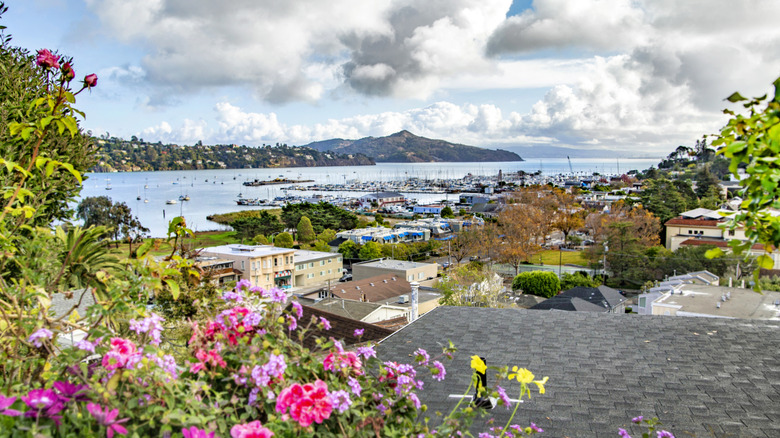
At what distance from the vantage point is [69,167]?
200 cm

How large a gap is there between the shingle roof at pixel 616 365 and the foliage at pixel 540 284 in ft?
63.7

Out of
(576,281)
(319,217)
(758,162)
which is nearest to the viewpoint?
(758,162)

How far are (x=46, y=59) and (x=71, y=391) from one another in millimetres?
1280

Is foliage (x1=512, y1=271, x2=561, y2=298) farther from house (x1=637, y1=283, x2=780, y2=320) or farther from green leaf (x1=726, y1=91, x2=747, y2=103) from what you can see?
green leaf (x1=726, y1=91, x2=747, y2=103)

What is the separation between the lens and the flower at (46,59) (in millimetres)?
1856

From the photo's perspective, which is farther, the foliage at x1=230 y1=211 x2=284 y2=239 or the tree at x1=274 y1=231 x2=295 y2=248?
the foliage at x1=230 y1=211 x2=284 y2=239

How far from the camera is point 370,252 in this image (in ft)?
115

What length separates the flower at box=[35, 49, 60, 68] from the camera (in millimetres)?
1856

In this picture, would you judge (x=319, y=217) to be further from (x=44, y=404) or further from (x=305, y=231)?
(x=44, y=404)

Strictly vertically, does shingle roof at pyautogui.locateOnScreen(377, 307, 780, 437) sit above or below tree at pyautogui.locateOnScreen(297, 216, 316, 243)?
above

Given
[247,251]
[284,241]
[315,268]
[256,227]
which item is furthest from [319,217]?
[247,251]

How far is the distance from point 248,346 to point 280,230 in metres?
44.8

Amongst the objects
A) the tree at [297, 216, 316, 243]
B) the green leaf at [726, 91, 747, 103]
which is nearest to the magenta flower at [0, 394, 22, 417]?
the green leaf at [726, 91, 747, 103]

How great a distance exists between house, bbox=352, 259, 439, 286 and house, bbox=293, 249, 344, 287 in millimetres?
3395
